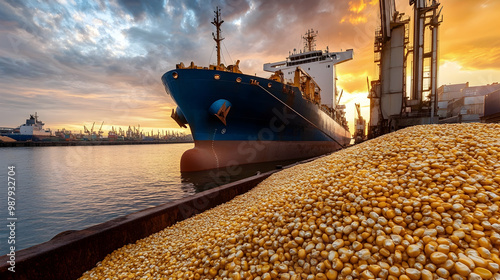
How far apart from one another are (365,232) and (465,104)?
43.1 metres

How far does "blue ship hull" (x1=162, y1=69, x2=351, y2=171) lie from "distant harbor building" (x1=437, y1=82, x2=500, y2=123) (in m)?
14.7

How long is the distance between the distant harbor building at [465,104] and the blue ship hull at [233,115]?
48.2 feet

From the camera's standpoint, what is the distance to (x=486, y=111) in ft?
59.1

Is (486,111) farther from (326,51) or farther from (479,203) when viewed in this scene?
(479,203)

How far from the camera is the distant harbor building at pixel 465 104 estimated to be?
18.0 m

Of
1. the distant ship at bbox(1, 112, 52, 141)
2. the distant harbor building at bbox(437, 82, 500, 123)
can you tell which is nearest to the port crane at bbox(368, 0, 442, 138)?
the distant harbor building at bbox(437, 82, 500, 123)

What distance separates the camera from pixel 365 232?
6.05 feet

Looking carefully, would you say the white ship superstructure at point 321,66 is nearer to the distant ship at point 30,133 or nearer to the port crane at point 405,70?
the port crane at point 405,70

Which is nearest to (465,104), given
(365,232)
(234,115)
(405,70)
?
(405,70)

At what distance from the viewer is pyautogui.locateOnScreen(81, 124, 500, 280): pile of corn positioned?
155 cm

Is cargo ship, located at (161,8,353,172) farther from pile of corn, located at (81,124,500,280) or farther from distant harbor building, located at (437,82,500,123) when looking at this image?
distant harbor building, located at (437,82,500,123)

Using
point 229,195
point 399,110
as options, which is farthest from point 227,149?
point 399,110

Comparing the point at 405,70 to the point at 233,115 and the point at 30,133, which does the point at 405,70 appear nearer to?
the point at 233,115

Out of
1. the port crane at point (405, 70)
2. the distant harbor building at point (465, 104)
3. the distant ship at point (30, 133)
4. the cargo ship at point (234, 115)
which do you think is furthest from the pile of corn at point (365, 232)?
the distant ship at point (30, 133)
